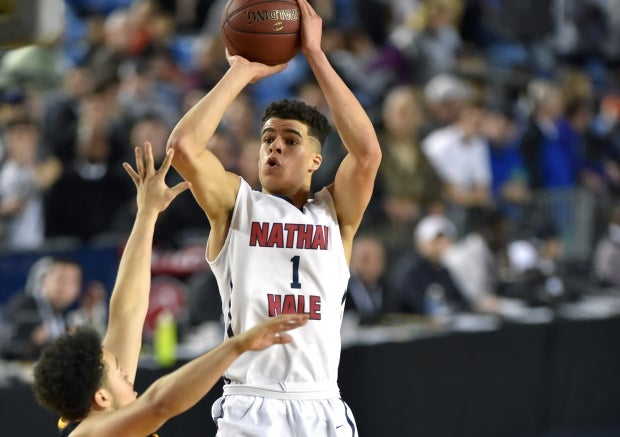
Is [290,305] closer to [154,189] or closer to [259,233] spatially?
[259,233]

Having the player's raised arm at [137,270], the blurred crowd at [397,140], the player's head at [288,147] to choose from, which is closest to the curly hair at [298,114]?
the player's head at [288,147]

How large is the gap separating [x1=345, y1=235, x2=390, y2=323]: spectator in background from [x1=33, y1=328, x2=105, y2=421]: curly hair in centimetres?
555

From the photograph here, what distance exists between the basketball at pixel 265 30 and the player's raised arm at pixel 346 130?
0.18 ft

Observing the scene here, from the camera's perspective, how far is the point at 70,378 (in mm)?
4355

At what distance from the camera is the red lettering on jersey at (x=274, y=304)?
5312 millimetres

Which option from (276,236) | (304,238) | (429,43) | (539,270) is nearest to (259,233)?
(276,236)

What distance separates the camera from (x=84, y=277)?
905 cm

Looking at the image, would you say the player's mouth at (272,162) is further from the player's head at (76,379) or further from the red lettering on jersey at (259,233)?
the player's head at (76,379)

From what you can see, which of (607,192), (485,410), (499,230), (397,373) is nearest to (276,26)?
(397,373)

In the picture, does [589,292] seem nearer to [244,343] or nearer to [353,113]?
[353,113]

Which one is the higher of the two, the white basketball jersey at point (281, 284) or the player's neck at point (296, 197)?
the player's neck at point (296, 197)

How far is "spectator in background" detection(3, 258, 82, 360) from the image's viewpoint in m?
8.20

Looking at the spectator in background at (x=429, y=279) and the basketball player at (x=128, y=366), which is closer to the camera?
the basketball player at (x=128, y=366)

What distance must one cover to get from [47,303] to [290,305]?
354 cm
